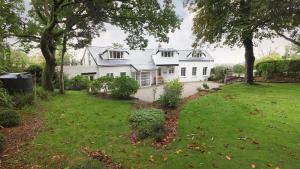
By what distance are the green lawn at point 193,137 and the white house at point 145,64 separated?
55.5ft

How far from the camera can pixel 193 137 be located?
8516 mm

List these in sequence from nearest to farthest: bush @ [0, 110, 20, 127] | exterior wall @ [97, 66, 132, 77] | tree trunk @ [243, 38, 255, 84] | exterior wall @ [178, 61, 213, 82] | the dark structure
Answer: bush @ [0, 110, 20, 127], the dark structure, tree trunk @ [243, 38, 255, 84], exterior wall @ [97, 66, 132, 77], exterior wall @ [178, 61, 213, 82]

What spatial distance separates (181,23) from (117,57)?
18.2 metres

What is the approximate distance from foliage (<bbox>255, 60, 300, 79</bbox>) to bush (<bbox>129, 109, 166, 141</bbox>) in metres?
19.5

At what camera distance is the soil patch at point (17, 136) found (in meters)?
6.36

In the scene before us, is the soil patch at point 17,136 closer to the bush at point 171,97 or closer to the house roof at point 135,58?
the bush at point 171,97

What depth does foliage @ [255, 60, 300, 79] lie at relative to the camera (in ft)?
78.9

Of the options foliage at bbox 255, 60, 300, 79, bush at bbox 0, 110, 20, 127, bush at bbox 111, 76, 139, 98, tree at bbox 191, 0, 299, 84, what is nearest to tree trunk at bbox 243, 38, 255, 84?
tree at bbox 191, 0, 299, 84

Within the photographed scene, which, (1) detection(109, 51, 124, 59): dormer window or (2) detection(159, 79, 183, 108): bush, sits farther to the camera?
(1) detection(109, 51, 124, 59): dormer window

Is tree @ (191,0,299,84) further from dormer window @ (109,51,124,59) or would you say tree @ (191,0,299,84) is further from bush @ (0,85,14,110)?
dormer window @ (109,51,124,59)

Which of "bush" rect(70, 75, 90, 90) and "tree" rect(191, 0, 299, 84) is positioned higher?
"tree" rect(191, 0, 299, 84)

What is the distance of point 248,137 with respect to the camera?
8.47m

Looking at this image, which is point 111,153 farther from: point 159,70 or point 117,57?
point 159,70

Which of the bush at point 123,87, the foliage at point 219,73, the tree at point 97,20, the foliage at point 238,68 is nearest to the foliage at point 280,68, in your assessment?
the foliage at point 219,73
